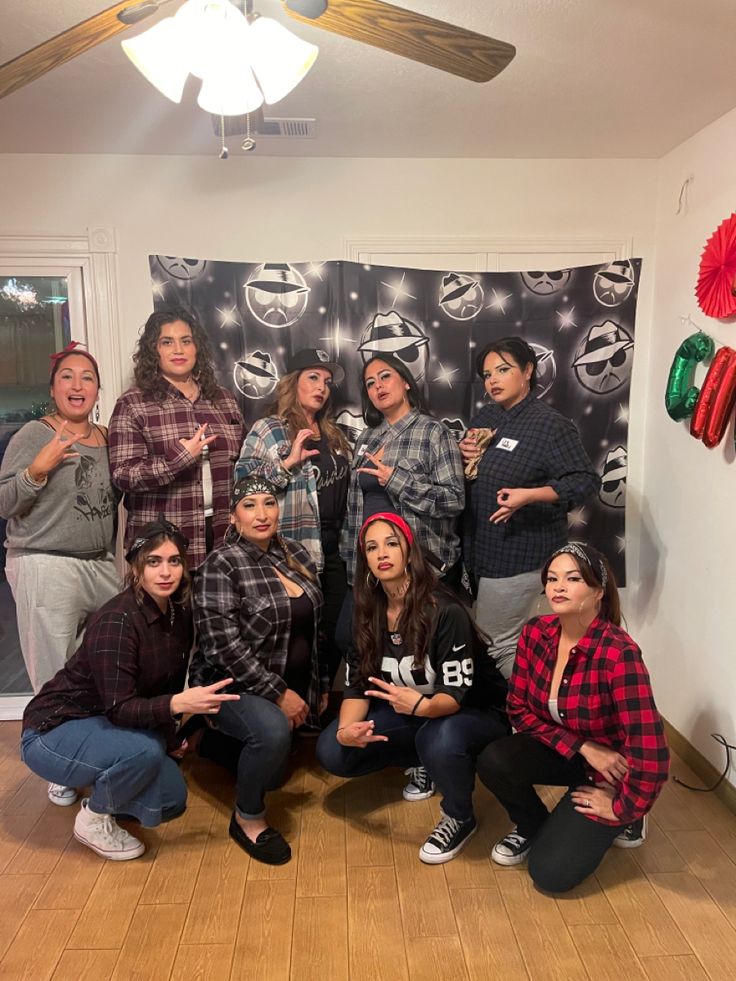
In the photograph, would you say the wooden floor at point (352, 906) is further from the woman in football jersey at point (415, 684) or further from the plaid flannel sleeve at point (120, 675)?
the plaid flannel sleeve at point (120, 675)

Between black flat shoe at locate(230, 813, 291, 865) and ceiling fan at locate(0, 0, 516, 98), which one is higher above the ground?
ceiling fan at locate(0, 0, 516, 98)

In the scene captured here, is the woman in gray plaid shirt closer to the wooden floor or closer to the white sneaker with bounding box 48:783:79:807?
the wooden floor

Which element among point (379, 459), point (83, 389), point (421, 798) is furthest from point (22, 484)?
point (421, 798)

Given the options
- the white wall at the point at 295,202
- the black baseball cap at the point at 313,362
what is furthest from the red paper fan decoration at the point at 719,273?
the black baseball cap at the point at 313,362

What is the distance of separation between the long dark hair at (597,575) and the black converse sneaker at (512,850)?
0.73 metres

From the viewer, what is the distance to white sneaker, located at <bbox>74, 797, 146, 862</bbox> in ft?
7.27

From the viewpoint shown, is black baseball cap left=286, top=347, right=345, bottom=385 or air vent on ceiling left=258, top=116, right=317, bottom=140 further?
black baseball cap left=286, top=347, right=345, bottom=385

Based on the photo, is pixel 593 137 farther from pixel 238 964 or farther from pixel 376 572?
pixel 238 964

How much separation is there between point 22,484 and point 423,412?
1520mm

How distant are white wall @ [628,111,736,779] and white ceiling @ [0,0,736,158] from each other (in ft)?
0.73

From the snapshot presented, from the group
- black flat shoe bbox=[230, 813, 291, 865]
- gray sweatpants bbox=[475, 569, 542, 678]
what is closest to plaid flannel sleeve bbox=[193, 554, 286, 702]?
black flat shoe bbox=[230, 813, 291, 865]

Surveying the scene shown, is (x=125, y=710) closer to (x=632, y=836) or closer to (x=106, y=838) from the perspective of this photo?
(x=106, y=838)

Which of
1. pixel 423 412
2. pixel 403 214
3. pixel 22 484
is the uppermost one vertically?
pixel 403 214

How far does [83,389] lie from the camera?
264 cm
